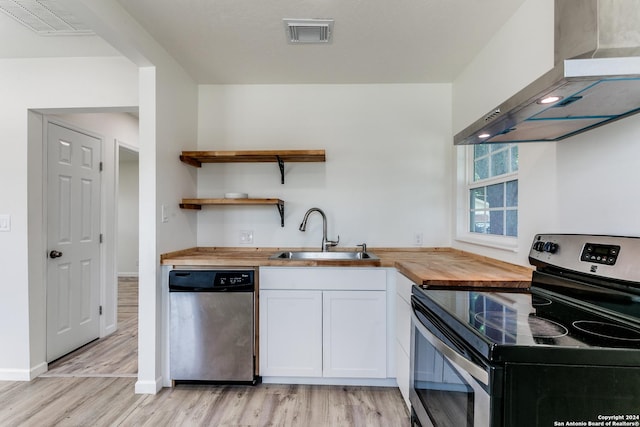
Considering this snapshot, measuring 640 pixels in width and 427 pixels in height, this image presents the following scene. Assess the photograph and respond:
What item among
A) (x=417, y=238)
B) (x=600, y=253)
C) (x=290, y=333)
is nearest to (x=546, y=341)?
(x=600, y=253)

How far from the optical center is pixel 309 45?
2.19 meters

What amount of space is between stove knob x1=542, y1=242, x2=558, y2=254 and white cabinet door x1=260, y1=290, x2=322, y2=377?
1326 mm

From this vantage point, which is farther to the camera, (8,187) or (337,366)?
(8,187)

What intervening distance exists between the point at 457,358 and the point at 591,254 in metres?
0.75

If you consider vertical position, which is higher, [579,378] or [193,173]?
[193,173]

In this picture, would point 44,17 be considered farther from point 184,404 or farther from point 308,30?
point 184,404

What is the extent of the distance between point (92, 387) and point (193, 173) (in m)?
1.74

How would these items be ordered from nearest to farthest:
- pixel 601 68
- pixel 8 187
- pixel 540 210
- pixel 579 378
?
1. pixel 579 378
2. pixel 601 68
3. pixel 540 210
4. pixel 8 187

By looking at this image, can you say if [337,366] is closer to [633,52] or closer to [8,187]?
[633,52]

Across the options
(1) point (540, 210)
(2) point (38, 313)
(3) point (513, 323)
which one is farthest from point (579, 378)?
(2) point (38, 313)

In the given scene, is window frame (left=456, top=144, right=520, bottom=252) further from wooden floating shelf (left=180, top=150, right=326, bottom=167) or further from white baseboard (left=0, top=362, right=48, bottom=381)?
white baseboard (left=0, top=362, right=48, bottom=381)

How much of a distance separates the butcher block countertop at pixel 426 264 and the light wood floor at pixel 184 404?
2.82ft

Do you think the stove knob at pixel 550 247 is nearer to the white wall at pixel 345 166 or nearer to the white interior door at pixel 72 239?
the white wall at pixel 345 166

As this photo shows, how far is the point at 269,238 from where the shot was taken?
9.36ft
